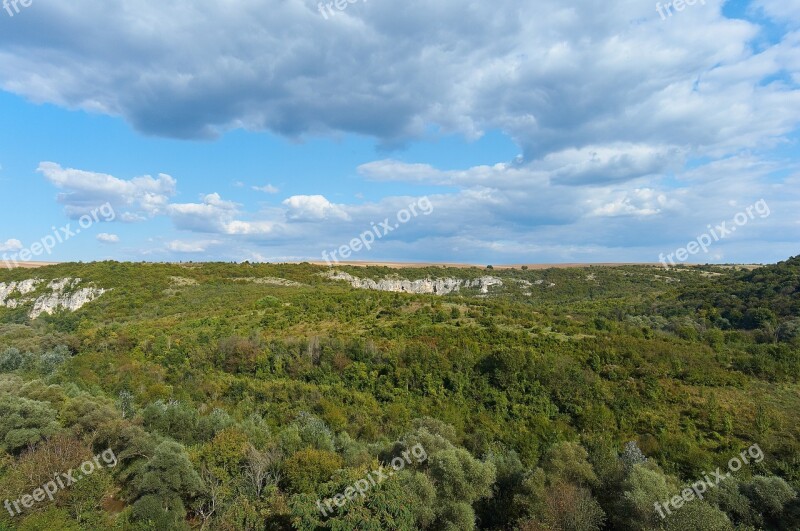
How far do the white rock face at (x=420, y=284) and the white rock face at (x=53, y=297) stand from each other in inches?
1748

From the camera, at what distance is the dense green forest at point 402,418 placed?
2011 cm

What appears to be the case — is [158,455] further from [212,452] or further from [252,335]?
[252,335]

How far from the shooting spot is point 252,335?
1876 inches

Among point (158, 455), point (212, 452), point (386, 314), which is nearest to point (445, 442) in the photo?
point (212, 452)

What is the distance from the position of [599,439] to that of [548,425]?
4176mm

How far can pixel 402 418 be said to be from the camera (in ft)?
110

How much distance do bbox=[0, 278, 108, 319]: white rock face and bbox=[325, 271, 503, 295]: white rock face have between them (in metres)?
44.4
